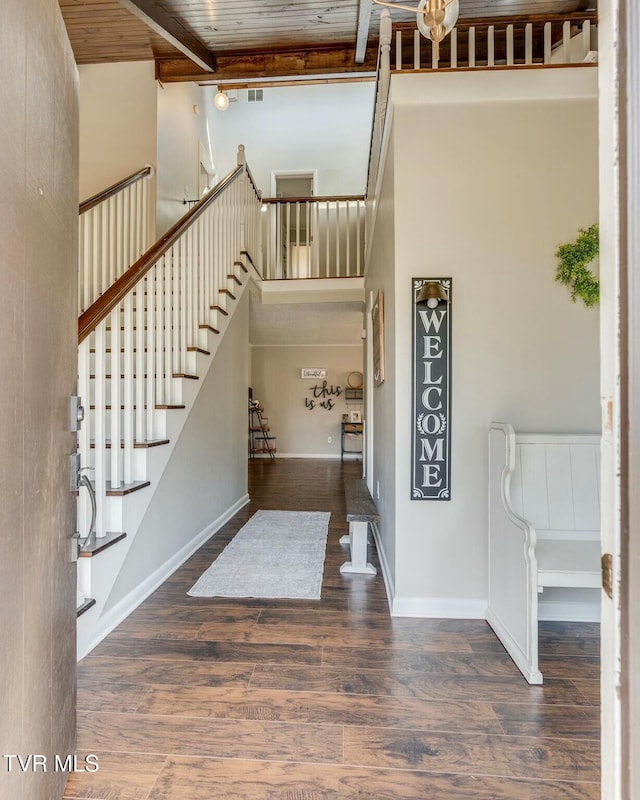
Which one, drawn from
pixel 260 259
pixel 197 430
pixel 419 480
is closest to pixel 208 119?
pixel 260 259

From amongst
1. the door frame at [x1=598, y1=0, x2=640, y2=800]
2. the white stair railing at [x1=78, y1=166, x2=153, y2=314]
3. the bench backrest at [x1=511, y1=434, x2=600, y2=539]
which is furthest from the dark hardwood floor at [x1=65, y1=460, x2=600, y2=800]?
the white stair railing at [x1=78, y1=166, x2=153, y2=314]

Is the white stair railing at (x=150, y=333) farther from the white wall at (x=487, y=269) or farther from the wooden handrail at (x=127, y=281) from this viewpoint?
the white wall at (x=487, y=269)

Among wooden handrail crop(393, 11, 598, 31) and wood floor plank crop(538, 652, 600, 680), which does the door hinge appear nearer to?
wood floor plank crop(538, 652, 600, 680)

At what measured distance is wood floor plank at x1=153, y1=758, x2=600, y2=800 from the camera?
47.8 inches

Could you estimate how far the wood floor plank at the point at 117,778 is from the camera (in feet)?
4.03

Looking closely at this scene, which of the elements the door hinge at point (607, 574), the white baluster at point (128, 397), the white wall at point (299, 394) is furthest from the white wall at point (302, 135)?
the door hinge at point (607, 574)

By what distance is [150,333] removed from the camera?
2.57 metres

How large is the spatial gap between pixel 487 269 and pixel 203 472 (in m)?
2.46

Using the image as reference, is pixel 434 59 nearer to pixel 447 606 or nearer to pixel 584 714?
pixel 447 606

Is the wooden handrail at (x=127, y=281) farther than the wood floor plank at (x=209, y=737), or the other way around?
the wooden handrail at (x=127, y=281)

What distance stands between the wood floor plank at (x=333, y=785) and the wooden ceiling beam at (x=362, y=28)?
4.60 m

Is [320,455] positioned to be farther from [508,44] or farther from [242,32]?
[508,44]

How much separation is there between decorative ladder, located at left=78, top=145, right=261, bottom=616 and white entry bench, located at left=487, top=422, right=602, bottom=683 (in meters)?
1.74

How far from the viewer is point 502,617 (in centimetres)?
202
